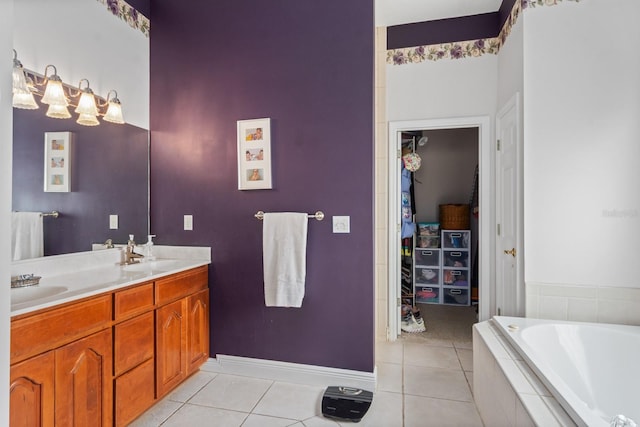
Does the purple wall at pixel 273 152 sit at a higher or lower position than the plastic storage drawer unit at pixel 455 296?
higher

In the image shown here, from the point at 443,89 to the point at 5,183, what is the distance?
300 cm

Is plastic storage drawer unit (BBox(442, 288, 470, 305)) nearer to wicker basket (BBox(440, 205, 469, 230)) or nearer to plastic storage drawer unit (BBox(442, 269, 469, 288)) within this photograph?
plastic storage drawer unit (BBox(442, 269, 469, 288))

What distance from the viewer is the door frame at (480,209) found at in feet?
9.10

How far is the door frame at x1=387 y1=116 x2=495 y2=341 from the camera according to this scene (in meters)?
2.77

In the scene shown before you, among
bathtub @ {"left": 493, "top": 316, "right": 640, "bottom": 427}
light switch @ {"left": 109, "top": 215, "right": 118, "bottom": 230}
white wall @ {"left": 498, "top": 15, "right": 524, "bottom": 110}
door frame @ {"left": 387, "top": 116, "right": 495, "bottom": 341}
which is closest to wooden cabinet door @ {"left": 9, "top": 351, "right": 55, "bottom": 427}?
light switch @ {"left": 109, "top": 215, "right": 118, "bottom": 230}

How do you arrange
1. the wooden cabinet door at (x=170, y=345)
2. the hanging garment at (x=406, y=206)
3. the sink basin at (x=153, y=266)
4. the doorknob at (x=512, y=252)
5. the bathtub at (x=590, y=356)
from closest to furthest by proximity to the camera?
the bathtub at (x=590, y=356) → the wooden cabinet door at (x=170, y=345) → the sink basin at (x=153, y=266) → the doorknob at (x=512, y=252) → the hanging garment at (x=406, y=206)

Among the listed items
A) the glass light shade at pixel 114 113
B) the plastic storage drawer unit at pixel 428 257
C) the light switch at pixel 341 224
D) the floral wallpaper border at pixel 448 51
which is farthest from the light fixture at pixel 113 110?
the plastic storage drawer unit at pixel 428 257

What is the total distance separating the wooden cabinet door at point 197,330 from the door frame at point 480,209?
5.20 feet

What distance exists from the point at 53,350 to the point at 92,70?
1714 mm

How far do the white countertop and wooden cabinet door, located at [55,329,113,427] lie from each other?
0.72 feet

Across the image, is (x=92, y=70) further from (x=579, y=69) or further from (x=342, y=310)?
(x=579, y=69)

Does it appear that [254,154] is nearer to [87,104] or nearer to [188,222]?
[188,222]

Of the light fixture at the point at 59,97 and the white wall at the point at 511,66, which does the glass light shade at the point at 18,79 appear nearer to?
the light fixture at the point at 59,97

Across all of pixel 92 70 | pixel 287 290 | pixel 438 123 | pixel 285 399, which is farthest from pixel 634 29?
pixel 92 70
